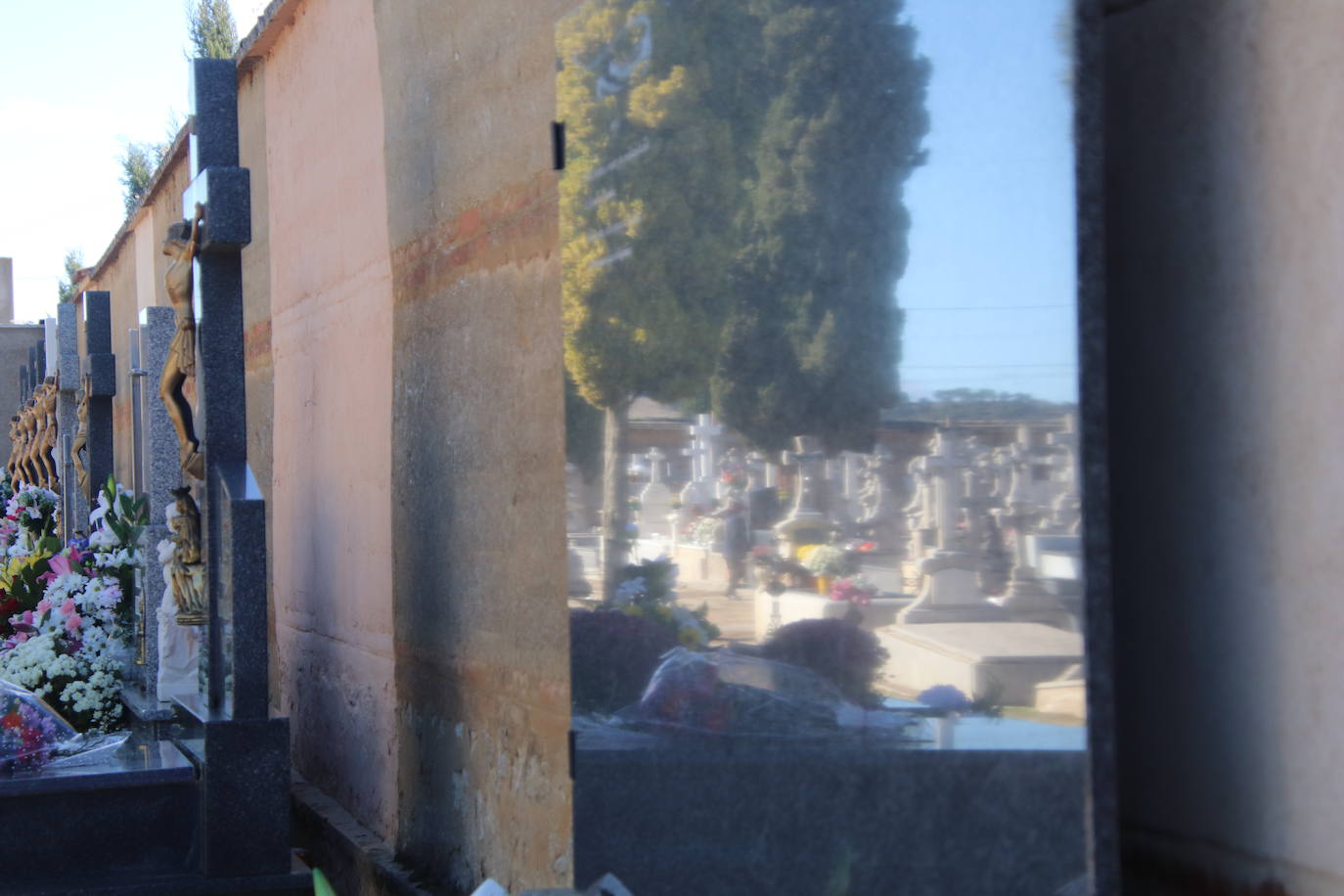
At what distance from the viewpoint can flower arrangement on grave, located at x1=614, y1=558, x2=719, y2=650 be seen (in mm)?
1840

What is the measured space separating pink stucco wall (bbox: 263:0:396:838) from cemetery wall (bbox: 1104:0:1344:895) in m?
2.71

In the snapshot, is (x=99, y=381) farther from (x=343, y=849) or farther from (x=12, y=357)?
(x=12, y=357)

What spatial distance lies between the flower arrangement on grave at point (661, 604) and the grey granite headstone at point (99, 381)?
5.50m

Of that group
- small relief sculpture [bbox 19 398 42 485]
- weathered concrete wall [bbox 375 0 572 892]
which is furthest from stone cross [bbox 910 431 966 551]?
small relief sculpture [bbox 19 398 42 485]

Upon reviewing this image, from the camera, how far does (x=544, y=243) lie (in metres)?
2.96

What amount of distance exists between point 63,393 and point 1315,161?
8139mm

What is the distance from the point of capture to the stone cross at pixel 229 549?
3775 millimetres

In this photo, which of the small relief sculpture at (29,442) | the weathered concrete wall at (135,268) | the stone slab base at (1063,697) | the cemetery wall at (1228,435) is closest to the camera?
the cemetery wall at (1228,435)

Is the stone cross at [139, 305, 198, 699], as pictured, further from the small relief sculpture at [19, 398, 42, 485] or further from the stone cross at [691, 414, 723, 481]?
the small relief sculpture at [19, 398, 42, 485]

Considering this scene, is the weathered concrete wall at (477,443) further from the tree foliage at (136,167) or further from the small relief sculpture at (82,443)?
the tree foliage at (136,167)

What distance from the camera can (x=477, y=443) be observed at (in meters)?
3.34

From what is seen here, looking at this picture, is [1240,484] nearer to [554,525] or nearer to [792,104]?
[792,104]

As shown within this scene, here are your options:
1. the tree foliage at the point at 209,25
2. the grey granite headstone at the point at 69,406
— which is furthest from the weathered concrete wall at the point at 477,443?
the tree foliage at the point at 209,25

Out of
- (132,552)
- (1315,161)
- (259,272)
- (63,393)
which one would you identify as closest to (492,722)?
(1315,161)
